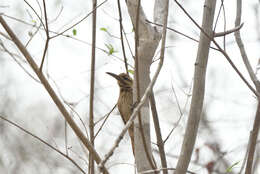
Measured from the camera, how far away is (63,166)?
10.6 meters

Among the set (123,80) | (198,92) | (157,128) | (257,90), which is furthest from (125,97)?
(257,90)

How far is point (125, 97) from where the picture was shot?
A: 16.8ft

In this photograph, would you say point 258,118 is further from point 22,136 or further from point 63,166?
point 22,136

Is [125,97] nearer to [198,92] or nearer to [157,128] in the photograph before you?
[157,128]

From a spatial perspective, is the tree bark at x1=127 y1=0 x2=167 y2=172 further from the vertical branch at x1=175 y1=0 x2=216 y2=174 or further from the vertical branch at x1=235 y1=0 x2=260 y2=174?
the vertical branch at x1=235 y1=0 x2=260 y2=174

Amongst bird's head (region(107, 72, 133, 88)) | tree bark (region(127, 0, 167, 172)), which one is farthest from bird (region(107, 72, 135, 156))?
tree bark (region(127, 0, 167, 172))

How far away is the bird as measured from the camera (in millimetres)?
4949

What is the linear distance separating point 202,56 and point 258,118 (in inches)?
25.2

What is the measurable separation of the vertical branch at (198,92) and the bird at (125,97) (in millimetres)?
2226

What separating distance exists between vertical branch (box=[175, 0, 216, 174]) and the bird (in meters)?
2.23

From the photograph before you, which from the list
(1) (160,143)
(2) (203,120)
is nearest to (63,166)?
(2) (203,120)

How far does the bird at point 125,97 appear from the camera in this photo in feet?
16.2

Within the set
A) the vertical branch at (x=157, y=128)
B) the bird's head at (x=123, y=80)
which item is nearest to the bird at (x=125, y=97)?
the bird's head at (x=123, y=80)

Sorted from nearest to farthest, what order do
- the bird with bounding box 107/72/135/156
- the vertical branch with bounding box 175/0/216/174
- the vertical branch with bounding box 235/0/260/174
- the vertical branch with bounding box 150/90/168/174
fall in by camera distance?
the vertical branch with bounding box 235/0/260/174
the vertical branch with bounding box 175/0/216/174
the vertical branch with bounding box 150/90/168/174
the bird with bounding box 107/72/135/156
